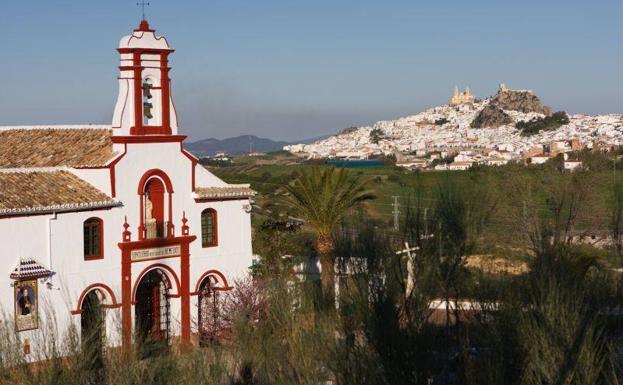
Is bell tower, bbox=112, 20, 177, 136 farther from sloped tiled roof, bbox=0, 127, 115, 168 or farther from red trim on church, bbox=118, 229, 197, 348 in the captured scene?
red trim on church, bbox=118, 229, 197, 348

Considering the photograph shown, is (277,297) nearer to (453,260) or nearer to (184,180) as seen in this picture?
(453,260)

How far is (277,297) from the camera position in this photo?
17.0 metres

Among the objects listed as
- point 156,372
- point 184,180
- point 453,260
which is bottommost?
point 156,372

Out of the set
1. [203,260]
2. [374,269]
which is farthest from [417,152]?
[374,269]

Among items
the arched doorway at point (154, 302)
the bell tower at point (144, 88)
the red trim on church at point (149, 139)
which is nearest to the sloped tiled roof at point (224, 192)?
the red trim on church at point (149, 139)

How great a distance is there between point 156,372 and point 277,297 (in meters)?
2.79

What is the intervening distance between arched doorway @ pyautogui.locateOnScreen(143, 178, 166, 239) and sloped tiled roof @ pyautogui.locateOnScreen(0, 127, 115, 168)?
1.45 metres

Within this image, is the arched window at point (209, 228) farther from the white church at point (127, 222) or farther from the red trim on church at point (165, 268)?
the red trim on church at point (165, 268)

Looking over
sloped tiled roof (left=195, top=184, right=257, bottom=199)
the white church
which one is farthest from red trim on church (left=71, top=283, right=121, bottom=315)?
sloped tiled roof (left=195, top=184, right=257, bottom=199)

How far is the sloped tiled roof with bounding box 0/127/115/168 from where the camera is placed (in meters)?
25.9

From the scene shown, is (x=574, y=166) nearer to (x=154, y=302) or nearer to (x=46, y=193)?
(x=154, y=302)

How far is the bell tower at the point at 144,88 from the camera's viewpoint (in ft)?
84.6

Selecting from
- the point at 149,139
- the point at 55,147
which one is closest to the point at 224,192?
the point at 149,139

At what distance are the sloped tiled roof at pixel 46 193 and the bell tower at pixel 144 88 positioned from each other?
1837mm
